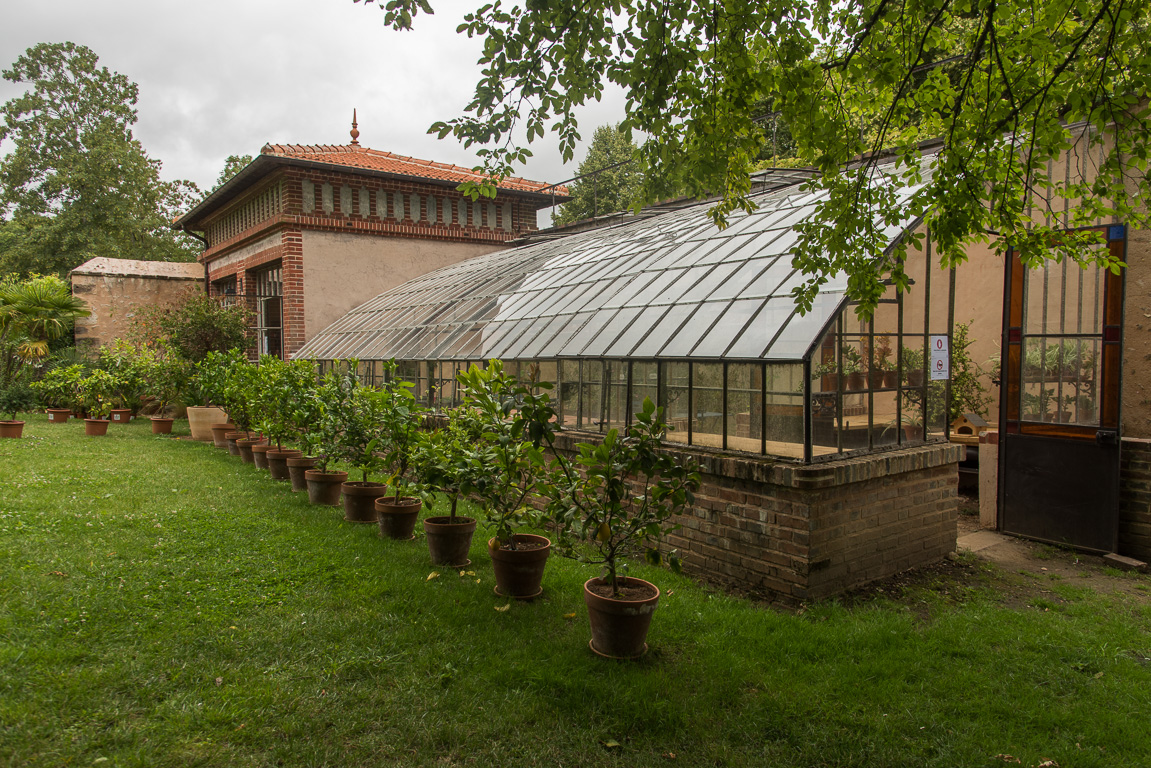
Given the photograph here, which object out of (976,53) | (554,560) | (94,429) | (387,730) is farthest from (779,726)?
(94,429)

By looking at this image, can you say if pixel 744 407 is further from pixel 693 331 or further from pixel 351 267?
pixel 351 267

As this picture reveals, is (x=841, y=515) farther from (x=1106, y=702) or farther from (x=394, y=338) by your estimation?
(x=394, y=338)

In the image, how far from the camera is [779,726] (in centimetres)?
→ 346

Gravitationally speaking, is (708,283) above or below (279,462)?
above

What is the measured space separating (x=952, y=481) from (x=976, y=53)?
415 cm

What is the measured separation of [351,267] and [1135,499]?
14707 mm

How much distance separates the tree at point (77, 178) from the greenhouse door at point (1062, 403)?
32717 mm

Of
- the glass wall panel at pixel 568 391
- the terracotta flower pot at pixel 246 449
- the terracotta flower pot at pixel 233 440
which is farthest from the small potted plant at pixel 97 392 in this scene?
the glass wall panel at pixel 568 391

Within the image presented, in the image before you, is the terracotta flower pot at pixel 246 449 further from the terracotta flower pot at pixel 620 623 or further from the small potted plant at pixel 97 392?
the terracotta flower pot at pixel 620 623

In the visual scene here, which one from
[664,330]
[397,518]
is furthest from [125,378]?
[664,330]

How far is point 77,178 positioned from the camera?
1097 inches

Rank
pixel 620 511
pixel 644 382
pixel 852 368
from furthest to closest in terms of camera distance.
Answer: pixel 644 382 → pixel 852 368 → pixel 620 511

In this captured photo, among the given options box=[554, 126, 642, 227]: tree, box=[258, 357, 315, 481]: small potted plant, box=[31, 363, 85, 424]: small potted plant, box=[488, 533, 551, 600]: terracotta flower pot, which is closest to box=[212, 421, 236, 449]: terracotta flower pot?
box=[258, 357, 315, 481]: small potted plant

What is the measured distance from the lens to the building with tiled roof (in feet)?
49.6
